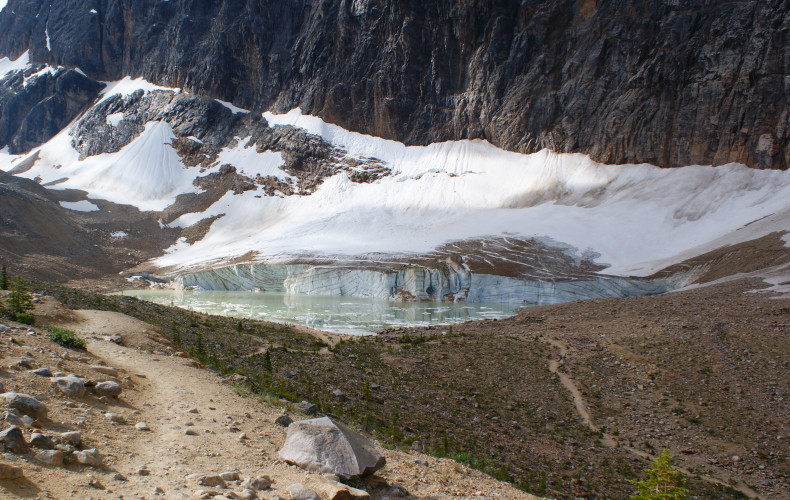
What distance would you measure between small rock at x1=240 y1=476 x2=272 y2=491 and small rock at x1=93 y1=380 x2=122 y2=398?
7.85 feet

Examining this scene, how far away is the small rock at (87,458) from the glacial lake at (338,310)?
18412 mm

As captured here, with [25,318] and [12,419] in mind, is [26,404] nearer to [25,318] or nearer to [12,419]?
[12,419]

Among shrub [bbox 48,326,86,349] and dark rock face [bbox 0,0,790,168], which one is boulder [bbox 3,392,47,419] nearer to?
shrub [bbox 48,326,86,349]

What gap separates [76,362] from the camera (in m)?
6.49

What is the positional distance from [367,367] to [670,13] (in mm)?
60680

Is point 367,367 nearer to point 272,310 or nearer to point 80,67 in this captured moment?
point 272,310

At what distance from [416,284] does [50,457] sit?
37.3 meters

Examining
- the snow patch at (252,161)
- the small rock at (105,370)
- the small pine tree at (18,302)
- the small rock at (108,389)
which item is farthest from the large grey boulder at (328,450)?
the snow patch at (252,161)

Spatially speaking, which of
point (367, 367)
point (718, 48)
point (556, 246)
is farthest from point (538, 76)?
point (367, 367)

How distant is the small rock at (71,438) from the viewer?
13.4ft

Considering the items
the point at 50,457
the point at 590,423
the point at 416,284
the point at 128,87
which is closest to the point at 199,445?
the point at 50,457

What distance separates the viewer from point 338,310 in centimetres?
3216

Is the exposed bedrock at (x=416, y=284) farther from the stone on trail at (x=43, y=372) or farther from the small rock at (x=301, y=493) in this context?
the small rock at (x=301, y=493)

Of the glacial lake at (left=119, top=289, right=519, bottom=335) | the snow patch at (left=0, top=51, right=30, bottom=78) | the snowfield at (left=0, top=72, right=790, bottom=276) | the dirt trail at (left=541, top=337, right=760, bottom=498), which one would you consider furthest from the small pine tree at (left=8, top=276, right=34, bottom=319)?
the snow patch at (left=0, top=51, right=30, bottom=78)
